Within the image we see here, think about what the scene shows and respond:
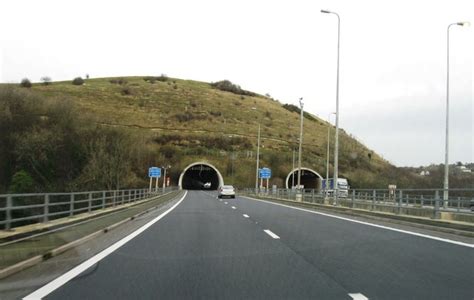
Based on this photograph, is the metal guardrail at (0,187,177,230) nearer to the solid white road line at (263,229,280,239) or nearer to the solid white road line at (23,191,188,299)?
the solid white road line at (23,191,188,299)

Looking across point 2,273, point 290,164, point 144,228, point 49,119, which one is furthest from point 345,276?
point 290,164

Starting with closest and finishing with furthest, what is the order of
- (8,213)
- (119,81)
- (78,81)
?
(8,213)
(78,81)
(119,81)

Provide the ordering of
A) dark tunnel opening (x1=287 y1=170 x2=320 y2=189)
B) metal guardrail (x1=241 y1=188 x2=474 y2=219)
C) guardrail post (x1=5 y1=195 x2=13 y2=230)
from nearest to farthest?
1. guardrail post (x1=5 y1=195 x2=13 y2=230)
2. metal guardrail (x1=241 y1=188 x2=474 y2=219)
3. dark tunnel opening (x1=287 y1=170 x2=320 y2=189)

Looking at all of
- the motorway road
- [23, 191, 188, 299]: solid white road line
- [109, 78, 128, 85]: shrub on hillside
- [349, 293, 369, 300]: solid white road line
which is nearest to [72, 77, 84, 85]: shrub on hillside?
[109, 78, 128, 85]: shrub on hillside

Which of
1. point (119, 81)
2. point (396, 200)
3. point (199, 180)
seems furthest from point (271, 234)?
point (119, 81)

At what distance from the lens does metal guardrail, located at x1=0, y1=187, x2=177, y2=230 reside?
13.4 m

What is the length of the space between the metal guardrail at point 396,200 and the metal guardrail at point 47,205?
1242cm

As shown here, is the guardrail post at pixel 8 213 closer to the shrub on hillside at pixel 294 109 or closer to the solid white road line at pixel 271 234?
the solid white road line at pixel 271 234

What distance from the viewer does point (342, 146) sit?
127375mm

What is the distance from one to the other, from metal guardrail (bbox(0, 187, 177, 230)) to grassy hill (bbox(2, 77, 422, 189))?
44.2 metres

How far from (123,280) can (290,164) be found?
107 meters

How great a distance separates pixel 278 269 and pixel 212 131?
391ft

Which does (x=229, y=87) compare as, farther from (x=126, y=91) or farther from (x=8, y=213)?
(x=8, y=213)

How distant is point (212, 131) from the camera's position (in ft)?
422
